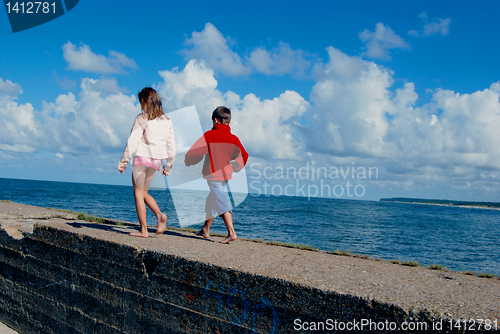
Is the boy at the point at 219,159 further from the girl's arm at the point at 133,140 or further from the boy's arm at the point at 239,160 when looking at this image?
the girl's arm at the point at 133,140

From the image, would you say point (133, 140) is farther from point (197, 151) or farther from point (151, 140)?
point (197, 151)

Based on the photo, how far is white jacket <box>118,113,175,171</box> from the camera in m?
3.65

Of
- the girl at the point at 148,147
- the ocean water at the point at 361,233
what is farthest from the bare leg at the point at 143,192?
the ocean water at the point at 361,233

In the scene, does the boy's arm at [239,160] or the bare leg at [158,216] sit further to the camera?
the boy's arm at [239,160]

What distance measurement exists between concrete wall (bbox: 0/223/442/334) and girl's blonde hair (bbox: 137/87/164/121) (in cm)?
150

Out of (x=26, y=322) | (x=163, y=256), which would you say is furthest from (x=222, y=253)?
(x=26, y=322)

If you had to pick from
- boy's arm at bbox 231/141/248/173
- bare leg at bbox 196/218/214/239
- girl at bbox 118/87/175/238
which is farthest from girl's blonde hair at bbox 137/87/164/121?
bare leg at bbox 196/218/214/239

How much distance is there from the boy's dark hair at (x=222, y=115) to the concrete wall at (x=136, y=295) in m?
1.82

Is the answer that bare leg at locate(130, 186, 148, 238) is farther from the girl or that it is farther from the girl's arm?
the girl's arm

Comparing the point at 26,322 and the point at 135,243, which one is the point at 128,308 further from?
the point at 26,322

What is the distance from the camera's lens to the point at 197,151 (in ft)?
12.7

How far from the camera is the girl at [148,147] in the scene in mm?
3704

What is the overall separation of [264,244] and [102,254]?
1.76 m

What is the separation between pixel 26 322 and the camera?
12.6 ft
